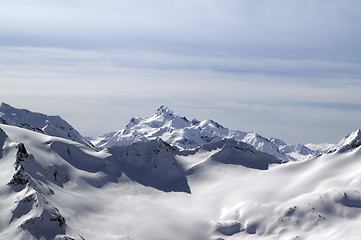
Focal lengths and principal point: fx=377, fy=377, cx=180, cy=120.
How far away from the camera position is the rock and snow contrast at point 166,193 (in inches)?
2675

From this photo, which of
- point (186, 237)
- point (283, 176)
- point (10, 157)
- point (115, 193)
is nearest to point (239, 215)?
point (186, 237)

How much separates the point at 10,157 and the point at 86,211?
63.0 ft

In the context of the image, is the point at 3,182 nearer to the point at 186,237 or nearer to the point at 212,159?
the point at 186,237

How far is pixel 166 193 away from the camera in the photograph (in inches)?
3765

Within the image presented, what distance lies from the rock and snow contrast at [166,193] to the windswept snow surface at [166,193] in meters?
0.21

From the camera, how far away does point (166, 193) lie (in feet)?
314

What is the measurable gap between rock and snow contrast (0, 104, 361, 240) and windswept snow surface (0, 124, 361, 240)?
211 millimetres

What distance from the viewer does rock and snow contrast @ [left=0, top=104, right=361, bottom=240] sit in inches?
2675

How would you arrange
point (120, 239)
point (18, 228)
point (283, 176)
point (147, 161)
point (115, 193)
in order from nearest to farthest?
point (18, 228), point (120, 239), point (115, 193), point (283, 176), point (147, 161)

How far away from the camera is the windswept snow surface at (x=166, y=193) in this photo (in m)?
68.0

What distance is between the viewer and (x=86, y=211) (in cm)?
7612

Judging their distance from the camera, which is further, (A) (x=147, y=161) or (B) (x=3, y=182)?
(A) (x=147, y=161)

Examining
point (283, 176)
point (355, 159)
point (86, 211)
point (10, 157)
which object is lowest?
point (86, 211)

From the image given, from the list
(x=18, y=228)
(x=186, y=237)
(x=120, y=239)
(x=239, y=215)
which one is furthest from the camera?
(x=239, y=215)
